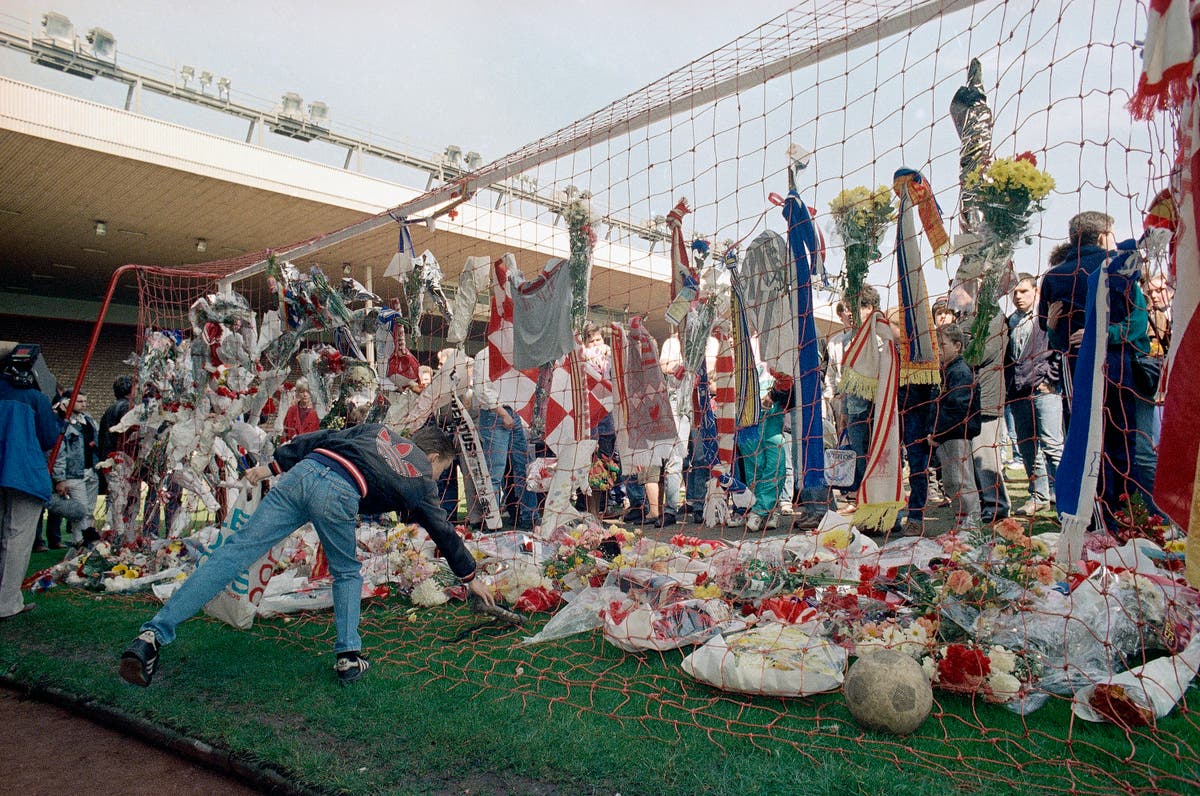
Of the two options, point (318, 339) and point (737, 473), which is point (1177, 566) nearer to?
point (737, 473)

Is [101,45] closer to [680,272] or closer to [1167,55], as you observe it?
[680,272]

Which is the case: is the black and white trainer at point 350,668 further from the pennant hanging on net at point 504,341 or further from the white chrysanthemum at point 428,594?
the pennant hanging on net at point 504,341

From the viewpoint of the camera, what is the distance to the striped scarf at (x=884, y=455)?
3061 millimetres

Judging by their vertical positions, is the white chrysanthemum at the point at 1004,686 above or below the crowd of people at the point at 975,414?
below

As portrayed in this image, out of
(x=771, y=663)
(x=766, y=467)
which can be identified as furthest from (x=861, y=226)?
(x=766, y=467)

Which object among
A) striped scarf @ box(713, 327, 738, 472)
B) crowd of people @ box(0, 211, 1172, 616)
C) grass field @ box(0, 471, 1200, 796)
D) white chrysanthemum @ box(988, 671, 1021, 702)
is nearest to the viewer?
grass field @ box(0, 471, 1200, 796)

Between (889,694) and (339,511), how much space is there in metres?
2.19

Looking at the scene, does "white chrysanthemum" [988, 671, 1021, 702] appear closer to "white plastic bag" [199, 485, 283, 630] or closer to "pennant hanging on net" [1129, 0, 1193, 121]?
"pennant hanging on net" [1129, 0, 1193, 121]

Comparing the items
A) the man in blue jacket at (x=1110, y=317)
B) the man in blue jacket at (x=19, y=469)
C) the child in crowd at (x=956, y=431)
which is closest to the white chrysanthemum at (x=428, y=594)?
the man in blue jacket at (x=19, y=469)

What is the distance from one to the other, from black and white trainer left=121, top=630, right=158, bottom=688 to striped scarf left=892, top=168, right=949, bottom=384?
3247 millimetres

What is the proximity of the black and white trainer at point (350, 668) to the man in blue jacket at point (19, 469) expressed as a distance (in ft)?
8.15

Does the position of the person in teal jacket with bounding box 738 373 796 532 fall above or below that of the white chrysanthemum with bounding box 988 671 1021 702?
above

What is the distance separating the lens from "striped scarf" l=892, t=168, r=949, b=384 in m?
3.10

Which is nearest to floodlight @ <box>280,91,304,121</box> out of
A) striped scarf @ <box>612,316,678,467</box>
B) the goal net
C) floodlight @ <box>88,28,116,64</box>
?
floodlight @ <box>88,28,116,64</box>
